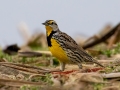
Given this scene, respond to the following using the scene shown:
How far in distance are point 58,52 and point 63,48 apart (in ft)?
0.57

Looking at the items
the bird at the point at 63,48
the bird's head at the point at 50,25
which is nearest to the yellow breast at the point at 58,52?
the bird at the point at 63,48

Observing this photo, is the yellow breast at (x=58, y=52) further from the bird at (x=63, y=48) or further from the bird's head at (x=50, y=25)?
the bird's head at (x=50, y=25)

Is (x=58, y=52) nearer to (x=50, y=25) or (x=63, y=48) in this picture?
(x=63, y=48)

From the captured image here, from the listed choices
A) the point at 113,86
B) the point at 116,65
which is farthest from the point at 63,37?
the point at 113,86

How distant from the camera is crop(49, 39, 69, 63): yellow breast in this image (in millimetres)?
8891

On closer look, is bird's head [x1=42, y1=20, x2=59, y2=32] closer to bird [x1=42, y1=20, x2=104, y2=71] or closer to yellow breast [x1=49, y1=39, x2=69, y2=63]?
bird [x1=42, y1=20, x2=104, y2=71]

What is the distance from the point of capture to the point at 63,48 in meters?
9.06

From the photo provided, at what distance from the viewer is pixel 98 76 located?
692 cm

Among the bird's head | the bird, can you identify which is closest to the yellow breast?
the bird

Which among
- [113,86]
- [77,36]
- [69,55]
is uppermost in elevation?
[77,36]

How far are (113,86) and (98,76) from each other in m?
0.41

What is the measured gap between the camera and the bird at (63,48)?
8.95 metres

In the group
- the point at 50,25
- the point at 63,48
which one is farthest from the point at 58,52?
the point at 50,25

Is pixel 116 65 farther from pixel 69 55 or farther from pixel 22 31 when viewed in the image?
pixel 22 31
